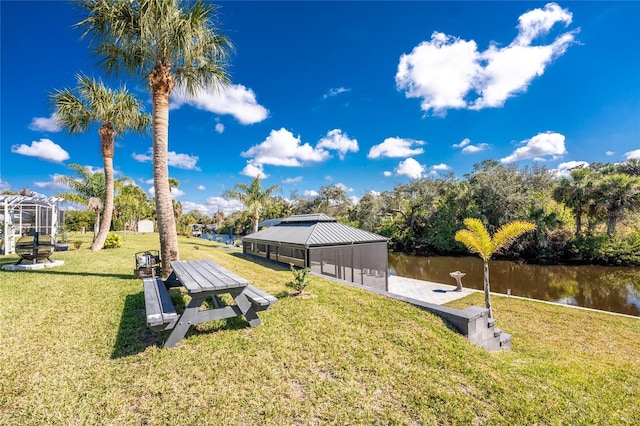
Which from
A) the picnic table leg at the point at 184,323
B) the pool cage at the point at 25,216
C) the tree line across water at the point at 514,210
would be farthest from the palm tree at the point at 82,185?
the picnic table leg at the point at 184,323

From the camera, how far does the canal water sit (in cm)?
1180

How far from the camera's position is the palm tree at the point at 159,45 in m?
6.07

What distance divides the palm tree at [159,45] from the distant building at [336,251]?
4.93m

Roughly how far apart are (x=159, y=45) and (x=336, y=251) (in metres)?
8.04

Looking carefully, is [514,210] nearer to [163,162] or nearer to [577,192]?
[577,192]

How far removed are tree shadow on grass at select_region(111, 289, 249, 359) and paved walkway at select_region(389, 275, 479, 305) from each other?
737cm

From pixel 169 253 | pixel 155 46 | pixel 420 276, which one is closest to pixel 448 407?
pixel 169 253

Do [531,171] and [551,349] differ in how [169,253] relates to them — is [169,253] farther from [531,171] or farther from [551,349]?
[531,171]

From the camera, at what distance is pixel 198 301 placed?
347 centimetres

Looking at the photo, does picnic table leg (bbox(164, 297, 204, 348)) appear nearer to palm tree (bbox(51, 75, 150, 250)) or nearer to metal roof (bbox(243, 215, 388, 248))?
metal roof (bbox(243, 215, 388, 248))

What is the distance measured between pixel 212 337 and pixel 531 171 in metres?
33.1

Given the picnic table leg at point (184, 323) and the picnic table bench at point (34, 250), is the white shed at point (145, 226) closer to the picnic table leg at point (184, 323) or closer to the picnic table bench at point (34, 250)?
the picnic table bench at point (34, 250)

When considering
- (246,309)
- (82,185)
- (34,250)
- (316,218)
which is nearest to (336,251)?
(316,218)

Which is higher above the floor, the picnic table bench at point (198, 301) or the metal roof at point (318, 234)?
the metal roof at point (318, 234)
